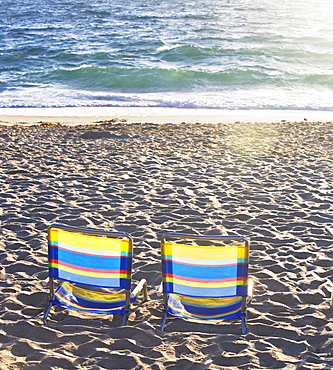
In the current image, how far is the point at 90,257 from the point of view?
351 cm

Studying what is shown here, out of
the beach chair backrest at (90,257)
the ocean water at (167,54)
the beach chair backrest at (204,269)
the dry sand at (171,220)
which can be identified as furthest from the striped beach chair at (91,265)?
the ocean water at (167,54)

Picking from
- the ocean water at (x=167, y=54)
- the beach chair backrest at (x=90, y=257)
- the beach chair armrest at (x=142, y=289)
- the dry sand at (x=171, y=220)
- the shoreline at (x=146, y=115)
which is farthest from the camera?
the ocean water at (x=167, y=54)

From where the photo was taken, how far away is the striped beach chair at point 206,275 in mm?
3354

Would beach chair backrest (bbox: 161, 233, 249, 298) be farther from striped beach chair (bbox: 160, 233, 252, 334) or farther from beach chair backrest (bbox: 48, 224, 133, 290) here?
beach chair backrest (bbox: 48, 224, 133, 290)

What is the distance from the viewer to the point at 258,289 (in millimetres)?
4219

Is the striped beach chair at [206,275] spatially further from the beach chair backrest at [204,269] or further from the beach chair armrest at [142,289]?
the beach chair armrest at [142,289]

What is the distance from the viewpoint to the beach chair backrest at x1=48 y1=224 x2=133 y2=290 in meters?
3.46

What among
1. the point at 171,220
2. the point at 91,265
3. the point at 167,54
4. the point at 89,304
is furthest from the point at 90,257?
the point at 167,54

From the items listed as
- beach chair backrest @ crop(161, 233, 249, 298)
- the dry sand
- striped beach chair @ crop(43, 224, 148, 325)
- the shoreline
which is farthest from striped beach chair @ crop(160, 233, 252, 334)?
the shoreline

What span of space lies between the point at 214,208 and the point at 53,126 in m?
6.18

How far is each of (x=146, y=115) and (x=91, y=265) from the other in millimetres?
10193

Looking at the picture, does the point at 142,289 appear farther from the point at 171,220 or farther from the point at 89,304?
the point at 171,220

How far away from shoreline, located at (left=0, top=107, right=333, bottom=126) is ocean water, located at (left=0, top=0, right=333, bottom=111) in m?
0.89

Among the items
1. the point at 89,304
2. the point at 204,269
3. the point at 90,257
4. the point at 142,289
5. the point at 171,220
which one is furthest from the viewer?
the point at 171,220
